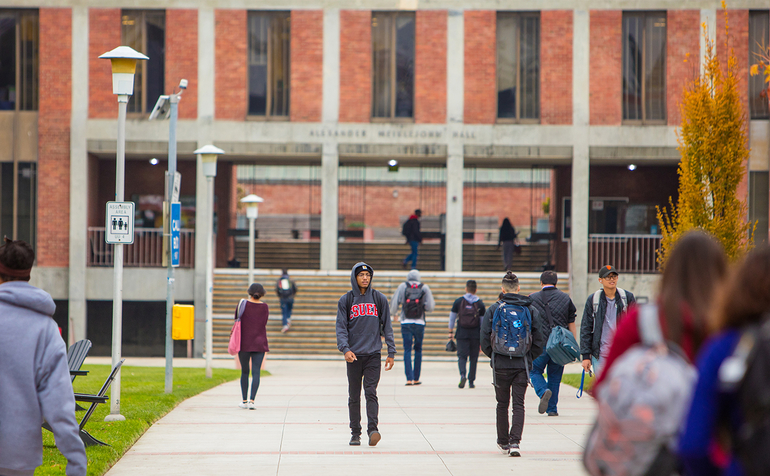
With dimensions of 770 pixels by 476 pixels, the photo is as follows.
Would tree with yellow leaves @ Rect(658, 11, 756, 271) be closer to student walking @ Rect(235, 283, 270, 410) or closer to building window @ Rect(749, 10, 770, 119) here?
building window @ Rect(749, 10, 770, 119)

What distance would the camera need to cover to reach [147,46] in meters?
25.6

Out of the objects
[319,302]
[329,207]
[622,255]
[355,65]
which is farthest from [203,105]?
[622,255]

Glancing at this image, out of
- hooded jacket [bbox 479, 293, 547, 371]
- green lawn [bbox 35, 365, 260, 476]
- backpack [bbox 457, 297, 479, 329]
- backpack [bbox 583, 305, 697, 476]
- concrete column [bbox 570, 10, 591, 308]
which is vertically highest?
concrete column [bbox 570, 10, 591, 308]

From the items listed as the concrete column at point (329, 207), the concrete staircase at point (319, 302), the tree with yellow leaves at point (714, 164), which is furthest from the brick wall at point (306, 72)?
the tree with yellow leaves at point (714, 164)

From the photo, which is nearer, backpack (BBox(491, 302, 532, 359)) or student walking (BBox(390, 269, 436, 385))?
backpack (BBox(491, 302, 532, 359))

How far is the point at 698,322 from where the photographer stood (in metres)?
3.05

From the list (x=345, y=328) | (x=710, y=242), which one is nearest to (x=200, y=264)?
(x=345, y=328)

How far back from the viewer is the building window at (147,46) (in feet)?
83.6

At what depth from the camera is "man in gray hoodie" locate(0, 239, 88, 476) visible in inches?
151

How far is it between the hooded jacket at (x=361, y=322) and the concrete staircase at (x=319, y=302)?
542 inches

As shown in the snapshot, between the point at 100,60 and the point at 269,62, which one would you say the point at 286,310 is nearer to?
the point at 269,62

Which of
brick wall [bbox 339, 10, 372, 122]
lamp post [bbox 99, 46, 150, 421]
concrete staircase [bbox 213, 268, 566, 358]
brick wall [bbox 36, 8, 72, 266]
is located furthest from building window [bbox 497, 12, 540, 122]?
lamp post [bbox 99, 46, 150, 421]

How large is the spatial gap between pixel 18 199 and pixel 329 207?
9.51m

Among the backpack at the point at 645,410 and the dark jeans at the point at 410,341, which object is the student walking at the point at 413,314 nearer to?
the dark jeans at the point at 410,341
